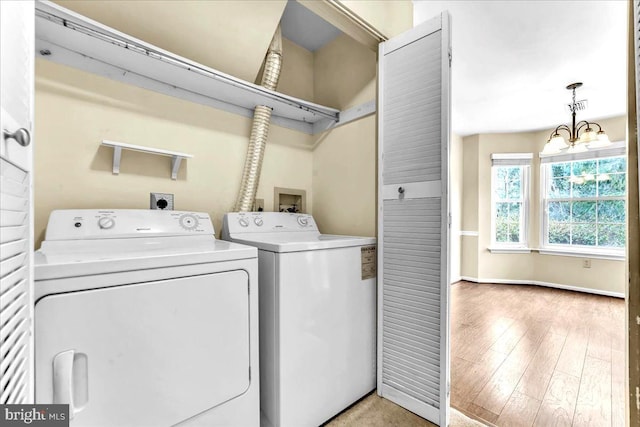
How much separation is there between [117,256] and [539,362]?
2.83 meters

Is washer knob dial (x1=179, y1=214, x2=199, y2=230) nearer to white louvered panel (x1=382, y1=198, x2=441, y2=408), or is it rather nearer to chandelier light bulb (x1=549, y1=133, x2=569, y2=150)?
white louvered panel (x1=382, y1=198, x2=441, y2=408)

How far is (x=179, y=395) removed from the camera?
107 centimetres

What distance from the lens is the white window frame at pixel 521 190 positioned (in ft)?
15.9

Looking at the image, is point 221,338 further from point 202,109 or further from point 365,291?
point 202,109

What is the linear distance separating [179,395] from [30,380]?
46cm

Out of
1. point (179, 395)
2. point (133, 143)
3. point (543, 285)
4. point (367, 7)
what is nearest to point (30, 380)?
point (179, 395)

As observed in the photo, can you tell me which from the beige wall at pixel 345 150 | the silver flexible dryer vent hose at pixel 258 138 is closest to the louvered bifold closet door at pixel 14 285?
the silver flexible dryer vent hose at pixel 258 138

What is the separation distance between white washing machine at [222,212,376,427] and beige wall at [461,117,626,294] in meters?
4.00

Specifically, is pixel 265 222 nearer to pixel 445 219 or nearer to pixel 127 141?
pixel 127 141

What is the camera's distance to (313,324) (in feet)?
4.75

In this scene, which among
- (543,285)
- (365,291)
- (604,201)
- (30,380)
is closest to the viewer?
(30,380)

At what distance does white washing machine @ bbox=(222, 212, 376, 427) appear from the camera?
134 cm

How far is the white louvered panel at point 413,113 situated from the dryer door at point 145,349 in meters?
1.08

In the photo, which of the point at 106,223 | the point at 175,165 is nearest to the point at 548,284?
the point at 175,165
